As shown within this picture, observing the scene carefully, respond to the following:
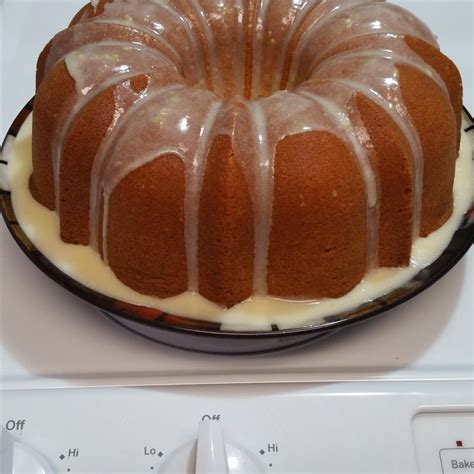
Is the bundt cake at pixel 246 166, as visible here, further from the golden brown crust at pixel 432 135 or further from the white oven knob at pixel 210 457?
the white oven knob at pixel 210 457

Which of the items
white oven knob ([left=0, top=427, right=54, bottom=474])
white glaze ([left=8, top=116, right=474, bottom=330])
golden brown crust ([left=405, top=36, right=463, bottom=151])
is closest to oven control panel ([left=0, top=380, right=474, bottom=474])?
white oven knob ([left=0, top=427, right=54, bottom=474])

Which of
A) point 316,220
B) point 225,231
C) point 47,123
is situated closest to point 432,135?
point 316,220

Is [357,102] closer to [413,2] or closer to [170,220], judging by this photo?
[170,220]

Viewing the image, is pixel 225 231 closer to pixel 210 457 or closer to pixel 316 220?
pixel 316 220

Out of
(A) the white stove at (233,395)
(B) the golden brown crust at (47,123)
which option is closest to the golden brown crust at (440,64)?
(A) the white stove at (233,395)

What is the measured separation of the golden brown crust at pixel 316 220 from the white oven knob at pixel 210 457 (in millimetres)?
266

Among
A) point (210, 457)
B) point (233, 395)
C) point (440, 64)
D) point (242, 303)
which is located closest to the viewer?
point (210, 457)

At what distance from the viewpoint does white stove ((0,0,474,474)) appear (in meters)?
0.69

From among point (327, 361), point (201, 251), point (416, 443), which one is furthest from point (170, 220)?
point (416, 443)

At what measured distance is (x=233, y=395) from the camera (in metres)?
0.77

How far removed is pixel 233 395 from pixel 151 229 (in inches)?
10.1

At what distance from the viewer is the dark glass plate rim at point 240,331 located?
0.81 m

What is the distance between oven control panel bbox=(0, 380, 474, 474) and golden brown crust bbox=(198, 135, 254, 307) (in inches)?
6.1

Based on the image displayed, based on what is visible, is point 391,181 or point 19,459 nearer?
point 19,459
